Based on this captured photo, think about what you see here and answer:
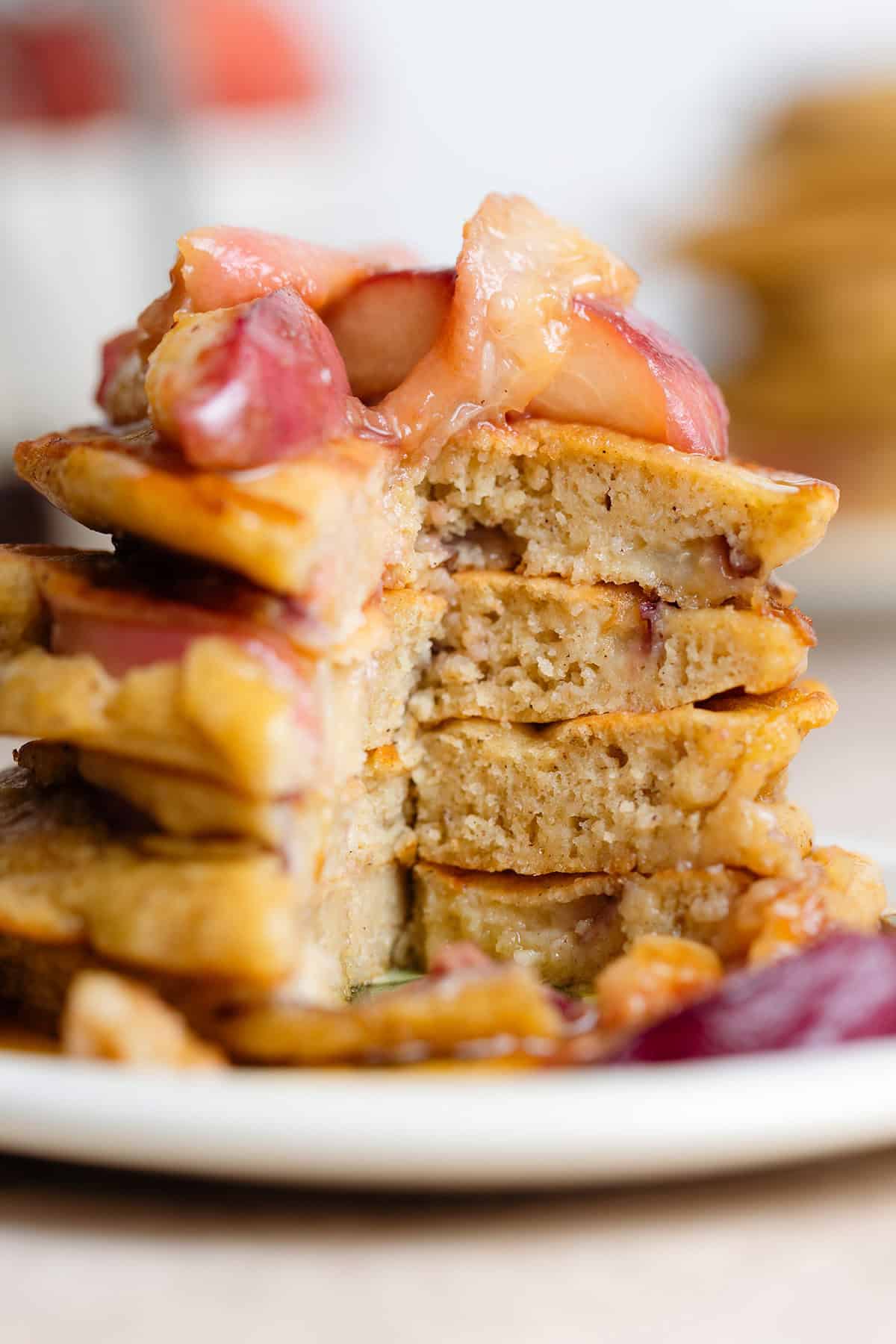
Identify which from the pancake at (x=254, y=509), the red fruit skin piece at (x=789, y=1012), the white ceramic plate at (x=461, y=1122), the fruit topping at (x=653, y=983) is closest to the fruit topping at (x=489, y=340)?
the pancake at (x=254, y=509)

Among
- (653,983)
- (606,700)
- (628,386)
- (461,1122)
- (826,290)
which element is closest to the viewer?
(461,1122)

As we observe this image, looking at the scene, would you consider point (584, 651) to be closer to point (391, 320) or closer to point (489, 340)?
point (489, 340)

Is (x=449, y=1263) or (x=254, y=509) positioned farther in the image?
(x=254, y=509)

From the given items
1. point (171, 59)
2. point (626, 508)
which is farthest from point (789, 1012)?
point (171, 59)

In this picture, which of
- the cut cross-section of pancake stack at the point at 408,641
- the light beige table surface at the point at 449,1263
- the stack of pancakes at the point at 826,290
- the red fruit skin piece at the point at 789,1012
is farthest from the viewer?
the stack of pancakes at the point at 826,290

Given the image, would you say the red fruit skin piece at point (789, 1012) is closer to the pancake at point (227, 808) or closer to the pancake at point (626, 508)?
the pancake at point (227, 808)

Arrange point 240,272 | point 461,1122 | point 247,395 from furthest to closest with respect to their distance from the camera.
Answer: point 240,272 → point 247,395 → point 461,1122

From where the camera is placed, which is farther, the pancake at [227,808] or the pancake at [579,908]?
the pancake at [579,908]
